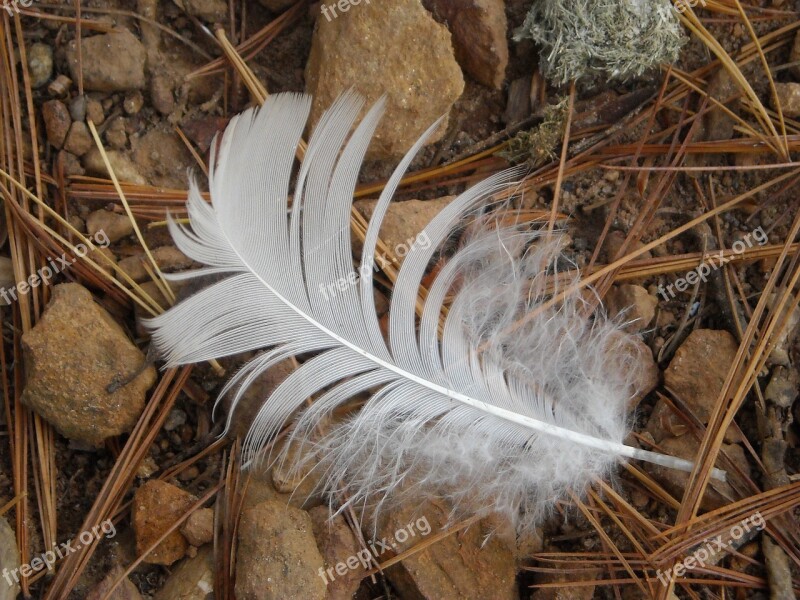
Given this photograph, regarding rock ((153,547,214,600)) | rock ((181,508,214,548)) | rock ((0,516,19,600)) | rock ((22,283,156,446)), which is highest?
rock ((22,283,156,446))

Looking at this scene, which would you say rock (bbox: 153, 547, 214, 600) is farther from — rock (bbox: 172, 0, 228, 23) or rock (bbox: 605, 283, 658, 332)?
rock (bbox: 172, 0, 228, 23)

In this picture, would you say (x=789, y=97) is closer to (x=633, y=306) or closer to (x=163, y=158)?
(x=633, y=306)

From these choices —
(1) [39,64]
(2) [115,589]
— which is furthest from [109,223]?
(2) [115,589]

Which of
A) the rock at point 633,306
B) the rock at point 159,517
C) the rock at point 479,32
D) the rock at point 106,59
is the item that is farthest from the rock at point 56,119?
the rock at point 633,306

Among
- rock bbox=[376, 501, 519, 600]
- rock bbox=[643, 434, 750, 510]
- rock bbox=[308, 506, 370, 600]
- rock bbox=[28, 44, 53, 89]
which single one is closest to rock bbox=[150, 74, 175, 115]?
rock bbox=[28, 44, 53, 89]

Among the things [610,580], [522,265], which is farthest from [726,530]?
[522,265]

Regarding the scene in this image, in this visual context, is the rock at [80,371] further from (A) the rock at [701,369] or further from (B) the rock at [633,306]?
(A) the rock at [701,369]
